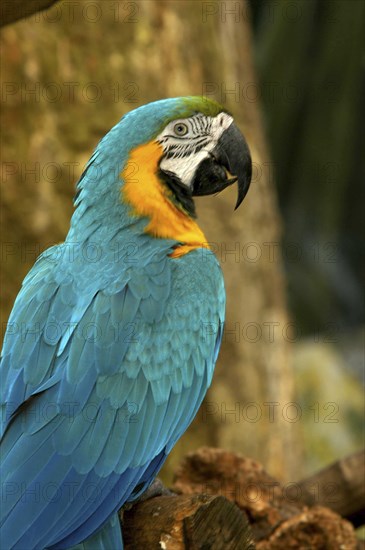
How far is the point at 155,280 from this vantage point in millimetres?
2201

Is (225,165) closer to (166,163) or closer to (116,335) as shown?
(166,163)

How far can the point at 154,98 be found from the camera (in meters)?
3.87

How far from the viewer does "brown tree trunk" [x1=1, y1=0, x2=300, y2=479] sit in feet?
11.8

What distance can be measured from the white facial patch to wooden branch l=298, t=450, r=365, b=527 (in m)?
1.11

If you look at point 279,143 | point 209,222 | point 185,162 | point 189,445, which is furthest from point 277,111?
point 185,162

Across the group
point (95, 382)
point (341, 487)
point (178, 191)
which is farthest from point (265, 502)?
point (178, 191)

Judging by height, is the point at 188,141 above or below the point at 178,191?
above

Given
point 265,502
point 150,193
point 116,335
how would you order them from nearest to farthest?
point 116,335 < point 150,193 < point 265,502

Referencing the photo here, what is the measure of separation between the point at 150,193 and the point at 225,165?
0.25 m

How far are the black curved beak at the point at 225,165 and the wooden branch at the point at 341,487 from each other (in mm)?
998

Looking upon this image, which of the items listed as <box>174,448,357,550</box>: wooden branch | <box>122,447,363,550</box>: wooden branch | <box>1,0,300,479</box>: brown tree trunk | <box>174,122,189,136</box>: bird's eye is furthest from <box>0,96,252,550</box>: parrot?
<box>1,0,300,479</box>: brown tree trunk

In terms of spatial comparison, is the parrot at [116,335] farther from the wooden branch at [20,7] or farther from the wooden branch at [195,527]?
the wooden branch at [20,7]

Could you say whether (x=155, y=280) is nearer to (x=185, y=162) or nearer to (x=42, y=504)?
(x=185, y=162)

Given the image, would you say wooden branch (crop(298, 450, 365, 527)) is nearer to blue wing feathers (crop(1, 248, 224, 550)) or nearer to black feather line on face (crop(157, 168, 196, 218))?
blue wing feathers (crop(1, 248, 224, 550))
